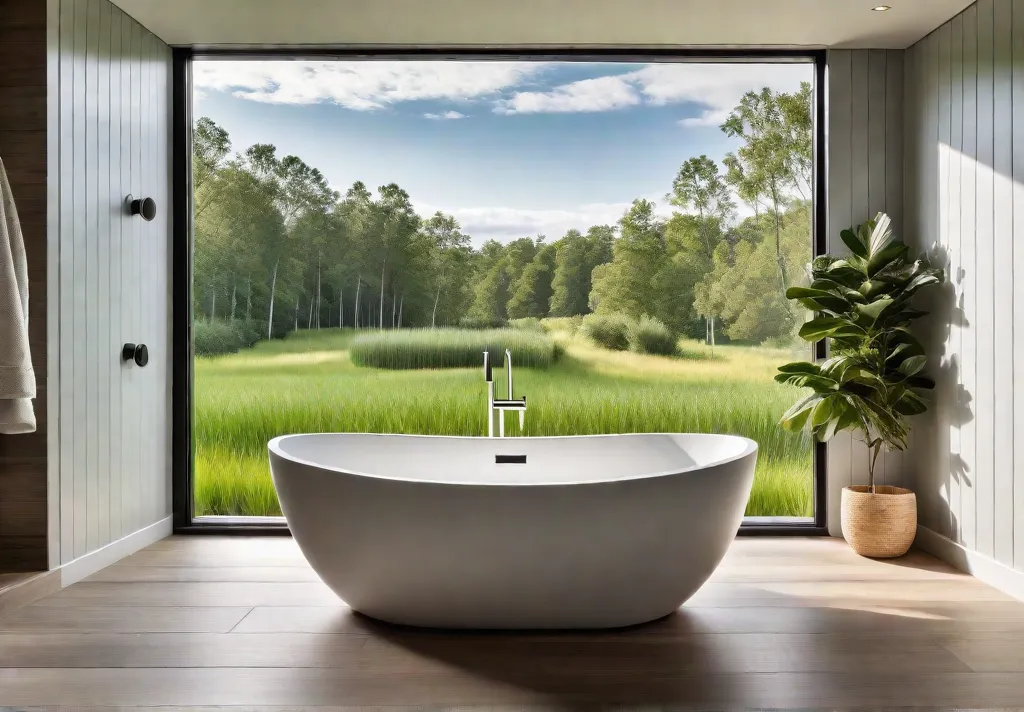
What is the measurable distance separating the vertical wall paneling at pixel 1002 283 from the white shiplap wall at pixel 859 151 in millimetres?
705

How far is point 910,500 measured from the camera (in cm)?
339

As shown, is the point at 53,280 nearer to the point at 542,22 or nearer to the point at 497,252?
the point at 497,252

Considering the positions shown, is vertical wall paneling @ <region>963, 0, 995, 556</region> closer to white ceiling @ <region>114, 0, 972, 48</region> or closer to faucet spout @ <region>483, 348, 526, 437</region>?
white ceiling @ <region>114, 0, 972, 48</region>

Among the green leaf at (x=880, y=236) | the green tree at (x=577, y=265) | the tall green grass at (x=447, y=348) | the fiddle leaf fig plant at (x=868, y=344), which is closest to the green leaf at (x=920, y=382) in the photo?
the fiddle leaf fig plant at (x=868, y=344)

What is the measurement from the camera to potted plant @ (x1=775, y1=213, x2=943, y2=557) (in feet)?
10.9

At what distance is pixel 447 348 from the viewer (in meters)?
3.90

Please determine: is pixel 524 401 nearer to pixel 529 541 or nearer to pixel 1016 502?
pixel 529 541

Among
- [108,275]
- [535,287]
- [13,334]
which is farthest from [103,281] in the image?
[535,287]

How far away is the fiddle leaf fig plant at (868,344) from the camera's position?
333 centimetres

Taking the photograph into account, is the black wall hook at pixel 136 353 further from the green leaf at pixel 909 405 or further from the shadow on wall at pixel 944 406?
the shadow on wall at pixel 944 406

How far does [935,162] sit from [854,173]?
385mm

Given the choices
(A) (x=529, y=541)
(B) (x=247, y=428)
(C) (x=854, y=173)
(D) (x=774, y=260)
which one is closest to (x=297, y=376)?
(B) (x=247, y=428)

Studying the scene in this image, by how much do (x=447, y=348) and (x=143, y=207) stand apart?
156 cm

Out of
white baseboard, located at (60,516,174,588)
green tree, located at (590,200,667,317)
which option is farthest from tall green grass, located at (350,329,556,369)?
white baseboard, located at (60,516,174,588)
